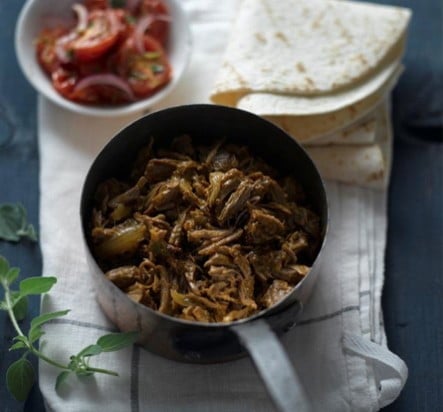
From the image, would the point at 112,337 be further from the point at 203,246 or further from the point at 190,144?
the point at 190,144

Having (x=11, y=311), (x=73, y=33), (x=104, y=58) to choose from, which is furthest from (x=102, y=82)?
(x=11, y=311)

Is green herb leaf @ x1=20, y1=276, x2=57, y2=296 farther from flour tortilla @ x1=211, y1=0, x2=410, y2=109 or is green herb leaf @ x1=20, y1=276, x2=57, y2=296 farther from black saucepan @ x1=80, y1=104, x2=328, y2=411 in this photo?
flour tortilla @ x1=211, y1=0, x2=410, y2=109

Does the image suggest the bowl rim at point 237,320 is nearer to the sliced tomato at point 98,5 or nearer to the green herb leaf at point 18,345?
the green herb leaf at point 18,345

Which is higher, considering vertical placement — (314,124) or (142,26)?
(142,26)

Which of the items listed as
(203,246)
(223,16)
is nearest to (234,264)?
(203,246)

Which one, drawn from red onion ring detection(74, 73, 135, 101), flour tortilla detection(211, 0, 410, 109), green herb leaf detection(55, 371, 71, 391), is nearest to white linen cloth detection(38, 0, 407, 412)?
green herb leaf detection(55, 371, 71, 391)

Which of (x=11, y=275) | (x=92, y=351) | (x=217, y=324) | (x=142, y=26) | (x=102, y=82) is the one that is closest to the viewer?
(x=217, y=324)

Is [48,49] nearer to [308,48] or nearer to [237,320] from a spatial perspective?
[308,48]

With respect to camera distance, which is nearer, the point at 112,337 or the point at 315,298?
the point at 112,337
